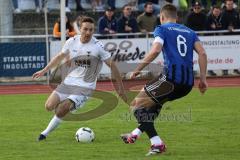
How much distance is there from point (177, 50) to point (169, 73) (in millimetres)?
330

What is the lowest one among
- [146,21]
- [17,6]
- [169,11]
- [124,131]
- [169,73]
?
[17,6]

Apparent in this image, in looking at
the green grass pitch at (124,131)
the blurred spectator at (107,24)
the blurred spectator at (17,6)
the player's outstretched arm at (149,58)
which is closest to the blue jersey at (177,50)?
the player's outstretched arm at (149,58)

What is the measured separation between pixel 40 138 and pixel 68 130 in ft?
4.23

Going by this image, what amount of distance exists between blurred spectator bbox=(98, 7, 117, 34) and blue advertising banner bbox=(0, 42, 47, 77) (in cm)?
176

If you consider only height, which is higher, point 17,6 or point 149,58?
point 149,58

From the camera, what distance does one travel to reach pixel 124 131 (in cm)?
1221

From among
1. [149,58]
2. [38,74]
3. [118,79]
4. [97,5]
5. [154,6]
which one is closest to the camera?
[149,58]

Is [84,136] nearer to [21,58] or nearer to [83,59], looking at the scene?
[83,59]

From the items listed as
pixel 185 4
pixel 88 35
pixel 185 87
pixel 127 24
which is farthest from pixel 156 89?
pixel 185 4

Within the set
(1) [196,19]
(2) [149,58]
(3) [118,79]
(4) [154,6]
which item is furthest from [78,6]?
(2) [149,58]

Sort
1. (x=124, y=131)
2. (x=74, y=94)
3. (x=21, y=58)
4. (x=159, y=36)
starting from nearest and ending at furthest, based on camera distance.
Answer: (x=159, y=36) → (x=74, y=94) → (x=124, y=131) → (x=21, y=58)

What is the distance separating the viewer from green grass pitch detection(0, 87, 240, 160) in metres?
9.84

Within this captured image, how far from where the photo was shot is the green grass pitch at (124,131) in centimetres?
984

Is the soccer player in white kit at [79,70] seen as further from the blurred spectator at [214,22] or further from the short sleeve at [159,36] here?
the blurred spectator at [214,22]
